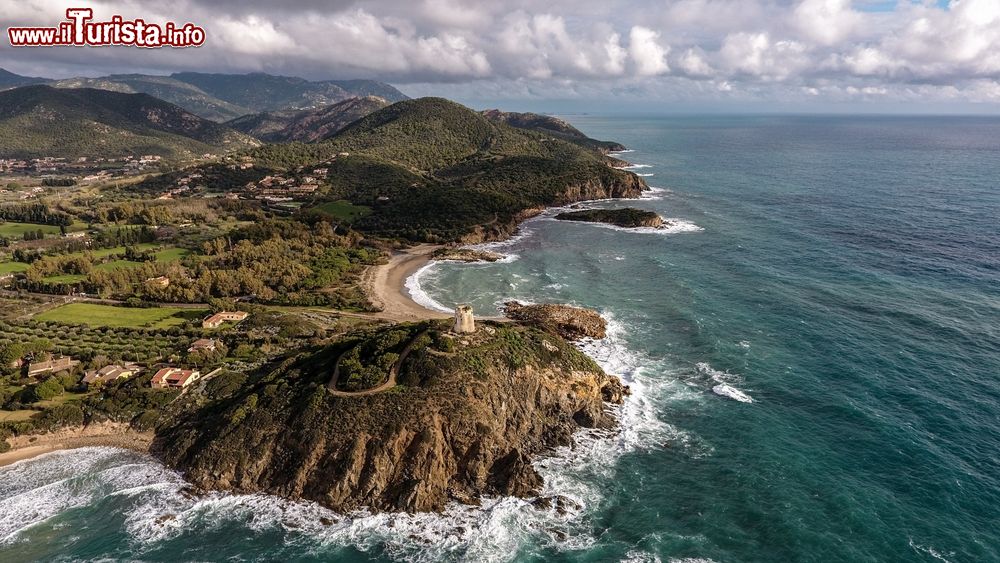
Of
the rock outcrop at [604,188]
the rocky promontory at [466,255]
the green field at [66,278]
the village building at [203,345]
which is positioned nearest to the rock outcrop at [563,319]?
the rocky promontory at [466,255]

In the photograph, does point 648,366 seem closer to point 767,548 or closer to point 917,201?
point 767,548

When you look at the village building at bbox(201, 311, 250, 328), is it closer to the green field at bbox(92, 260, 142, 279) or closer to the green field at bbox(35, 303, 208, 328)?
the green field at bbox(35, 303, 208, 328)

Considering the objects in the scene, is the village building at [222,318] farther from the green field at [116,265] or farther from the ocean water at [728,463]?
the green field at [116,265]

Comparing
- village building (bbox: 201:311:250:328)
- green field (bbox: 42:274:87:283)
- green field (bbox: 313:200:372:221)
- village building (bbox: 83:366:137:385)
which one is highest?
green field (bbox: 313:200:372:221)

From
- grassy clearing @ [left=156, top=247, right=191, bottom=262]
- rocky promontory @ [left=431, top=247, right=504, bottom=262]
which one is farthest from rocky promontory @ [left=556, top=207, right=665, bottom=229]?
grassy clearing @ [left=156, top=247, right=191, bottom=262]

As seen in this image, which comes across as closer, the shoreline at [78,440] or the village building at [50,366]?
the shoreline at [78,440]

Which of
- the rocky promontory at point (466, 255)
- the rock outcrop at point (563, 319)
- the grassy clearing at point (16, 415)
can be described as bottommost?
the grassy clearing at point (16, 415)
